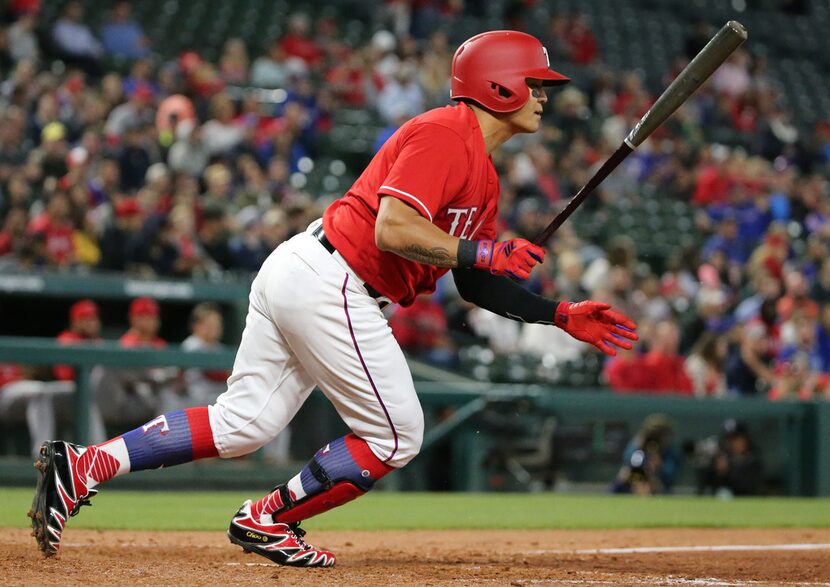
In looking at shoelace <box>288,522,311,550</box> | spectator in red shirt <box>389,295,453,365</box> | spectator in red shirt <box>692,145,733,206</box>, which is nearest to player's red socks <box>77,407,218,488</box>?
shoelace <box>288,522,311,550</box>

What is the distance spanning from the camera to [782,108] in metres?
18.5

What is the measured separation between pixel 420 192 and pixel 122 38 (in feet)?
32.4

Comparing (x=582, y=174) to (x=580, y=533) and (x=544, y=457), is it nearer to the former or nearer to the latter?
(x=544, y=457)

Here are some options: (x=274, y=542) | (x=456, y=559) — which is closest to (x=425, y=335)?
(x=456, y=559)

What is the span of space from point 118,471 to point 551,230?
177 cm

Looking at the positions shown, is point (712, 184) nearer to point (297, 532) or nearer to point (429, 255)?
point (297, 532)

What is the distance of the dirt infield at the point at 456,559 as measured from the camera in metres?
4.09

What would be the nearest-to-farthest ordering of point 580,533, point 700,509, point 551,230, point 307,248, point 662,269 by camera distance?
1. point 307,248
2. point 551,230
3. point 580,533
4. point 700,509
5. point 662,269

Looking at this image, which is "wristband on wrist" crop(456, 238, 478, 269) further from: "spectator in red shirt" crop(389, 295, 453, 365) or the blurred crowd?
"spectator in red shirt" crop(389, 295, 453, 365)

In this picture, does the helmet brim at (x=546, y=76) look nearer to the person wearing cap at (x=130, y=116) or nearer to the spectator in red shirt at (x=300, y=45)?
the person wearing cap at (x=130, y=116)

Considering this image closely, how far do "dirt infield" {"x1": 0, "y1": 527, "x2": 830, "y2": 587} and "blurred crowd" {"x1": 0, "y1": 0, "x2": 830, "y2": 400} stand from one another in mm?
3782

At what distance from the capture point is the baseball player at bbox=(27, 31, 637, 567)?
4.19 m

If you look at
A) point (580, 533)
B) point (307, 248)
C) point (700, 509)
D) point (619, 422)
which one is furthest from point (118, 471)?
point (619, 422)

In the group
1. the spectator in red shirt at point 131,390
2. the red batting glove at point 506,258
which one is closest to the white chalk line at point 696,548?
the red batting glove at point 506,258
